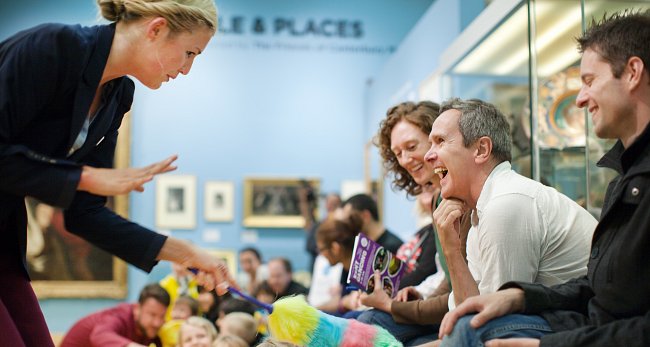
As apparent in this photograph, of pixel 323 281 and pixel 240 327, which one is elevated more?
pixel 240 327

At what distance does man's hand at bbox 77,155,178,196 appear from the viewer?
6.27 ft

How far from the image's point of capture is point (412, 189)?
151 inches

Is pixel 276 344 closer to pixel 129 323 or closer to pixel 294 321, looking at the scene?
pixel 294 321

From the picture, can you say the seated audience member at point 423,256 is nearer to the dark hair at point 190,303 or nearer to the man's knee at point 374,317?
the man's knee at point 374,317

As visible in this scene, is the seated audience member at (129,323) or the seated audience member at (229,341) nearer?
the seated audience member at (229,341)

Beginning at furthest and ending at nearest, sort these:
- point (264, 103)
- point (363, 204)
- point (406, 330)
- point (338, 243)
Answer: point (264, 103), point (363, 204), point (338, 243), point (406, 330)

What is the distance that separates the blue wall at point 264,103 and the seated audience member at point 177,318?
4325 mm

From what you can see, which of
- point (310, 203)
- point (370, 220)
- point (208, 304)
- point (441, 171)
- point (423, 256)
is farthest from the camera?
point (310, 203)

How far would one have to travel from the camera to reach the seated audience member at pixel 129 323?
18.0 ft

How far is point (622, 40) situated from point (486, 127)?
2.39ft

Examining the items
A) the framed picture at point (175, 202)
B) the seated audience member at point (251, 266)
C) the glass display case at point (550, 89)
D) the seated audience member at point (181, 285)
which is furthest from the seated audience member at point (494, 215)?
the framed picture at point (175, 202)

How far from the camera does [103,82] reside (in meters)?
2.29

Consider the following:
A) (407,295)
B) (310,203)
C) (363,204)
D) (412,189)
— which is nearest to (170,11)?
(407,295)

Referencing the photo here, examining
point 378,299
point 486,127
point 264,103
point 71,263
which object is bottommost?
point 71,263
